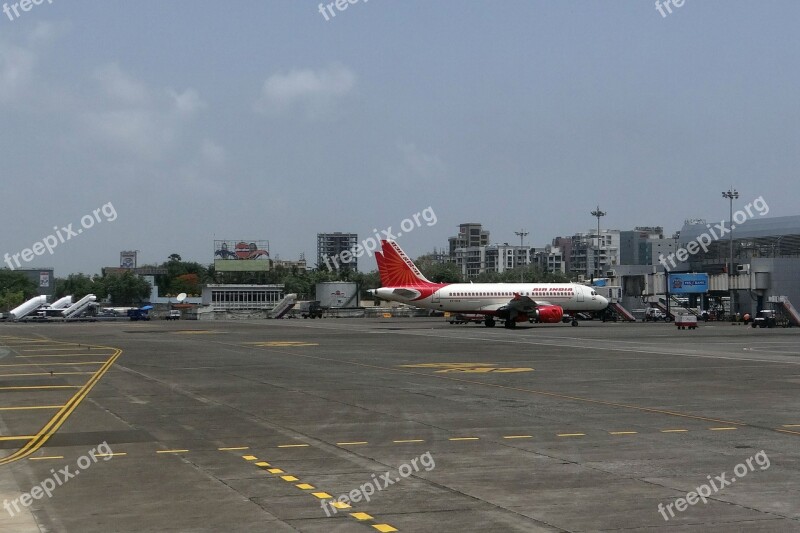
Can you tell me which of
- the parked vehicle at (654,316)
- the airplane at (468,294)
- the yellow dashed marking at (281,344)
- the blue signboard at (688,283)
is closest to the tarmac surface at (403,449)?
the yellow dashed marking at (281,344)

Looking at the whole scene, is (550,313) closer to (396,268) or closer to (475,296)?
(475,296)

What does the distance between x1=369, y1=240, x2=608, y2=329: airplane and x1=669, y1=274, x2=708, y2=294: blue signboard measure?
102 ft

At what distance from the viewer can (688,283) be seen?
118938 mm

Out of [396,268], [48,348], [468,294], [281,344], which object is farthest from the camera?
[396,268]

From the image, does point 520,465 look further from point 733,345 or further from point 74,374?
point 733,345

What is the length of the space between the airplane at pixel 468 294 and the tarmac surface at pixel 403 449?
49417 mm

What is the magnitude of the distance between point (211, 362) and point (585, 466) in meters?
29.6

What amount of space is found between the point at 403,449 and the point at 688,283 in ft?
352

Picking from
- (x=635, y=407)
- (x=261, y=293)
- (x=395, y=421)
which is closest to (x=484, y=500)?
(x=395, y=421)

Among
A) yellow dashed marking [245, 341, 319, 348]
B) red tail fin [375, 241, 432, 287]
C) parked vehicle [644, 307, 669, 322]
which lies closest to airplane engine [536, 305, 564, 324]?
red tail fin [375, 241, 432, 287]

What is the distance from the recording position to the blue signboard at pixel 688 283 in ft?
389


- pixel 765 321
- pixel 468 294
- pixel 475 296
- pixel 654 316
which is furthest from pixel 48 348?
pixel 654 316

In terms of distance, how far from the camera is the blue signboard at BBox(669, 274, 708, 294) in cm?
11844

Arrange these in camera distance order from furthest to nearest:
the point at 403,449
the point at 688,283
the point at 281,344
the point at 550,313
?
the point at 688,283 < the point at 550,313 < the point at 281,344 < the point at 403,449
